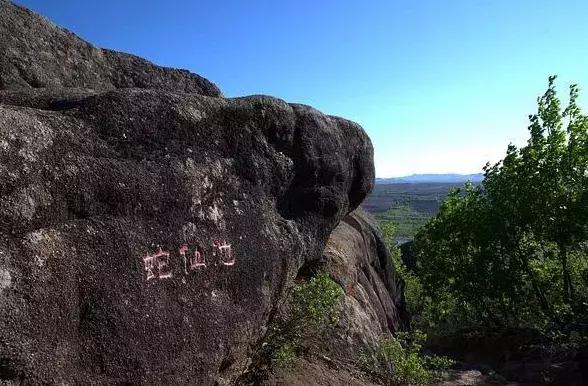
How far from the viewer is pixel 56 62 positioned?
9859mm

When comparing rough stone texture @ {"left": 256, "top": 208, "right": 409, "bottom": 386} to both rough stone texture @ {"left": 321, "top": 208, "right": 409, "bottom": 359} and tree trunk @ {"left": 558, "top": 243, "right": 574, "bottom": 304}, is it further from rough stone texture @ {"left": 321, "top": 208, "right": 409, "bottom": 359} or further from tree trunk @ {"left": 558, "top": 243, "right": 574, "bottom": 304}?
tree trunk @ {"left": 558, "top": 243, "right": 574, "bottom": 304}

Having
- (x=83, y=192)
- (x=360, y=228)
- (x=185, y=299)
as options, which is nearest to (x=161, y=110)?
(x=83, y=192)

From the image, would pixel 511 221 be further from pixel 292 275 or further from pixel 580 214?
pixel 292 275

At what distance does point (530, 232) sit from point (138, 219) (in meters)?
24.5

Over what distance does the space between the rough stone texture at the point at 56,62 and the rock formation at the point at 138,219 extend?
0.12 ft

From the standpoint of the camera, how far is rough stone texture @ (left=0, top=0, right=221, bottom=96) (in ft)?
29.5

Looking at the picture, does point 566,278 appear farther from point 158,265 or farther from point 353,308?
point 158,265

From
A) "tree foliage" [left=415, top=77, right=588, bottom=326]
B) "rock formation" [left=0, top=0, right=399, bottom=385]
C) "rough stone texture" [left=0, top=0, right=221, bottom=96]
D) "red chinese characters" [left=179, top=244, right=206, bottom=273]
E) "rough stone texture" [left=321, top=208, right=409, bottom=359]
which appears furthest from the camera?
"tree foliage" [left=415, top=77, right=588, bottom=326]

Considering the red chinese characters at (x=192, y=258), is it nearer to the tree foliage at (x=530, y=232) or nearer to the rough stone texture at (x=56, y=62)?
the rough stone texture at (x=56, y=62)

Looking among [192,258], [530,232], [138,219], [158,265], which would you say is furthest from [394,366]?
[530,232]

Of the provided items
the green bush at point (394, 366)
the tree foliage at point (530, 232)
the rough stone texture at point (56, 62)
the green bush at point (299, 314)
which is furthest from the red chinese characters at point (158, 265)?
the tree foliage at point (530, 232)

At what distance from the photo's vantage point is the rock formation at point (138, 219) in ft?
16.6

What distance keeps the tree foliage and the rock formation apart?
1891cm

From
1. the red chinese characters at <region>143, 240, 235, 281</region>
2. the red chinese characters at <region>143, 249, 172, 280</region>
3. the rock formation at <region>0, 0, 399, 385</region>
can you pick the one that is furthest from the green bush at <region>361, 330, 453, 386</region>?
the red chinese characters at <region>143, 249, 172, 280</region>
